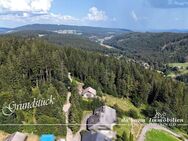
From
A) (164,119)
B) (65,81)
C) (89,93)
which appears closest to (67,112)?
(89,93)

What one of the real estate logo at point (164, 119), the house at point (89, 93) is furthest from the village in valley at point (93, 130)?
the real estate logo at point (164, 119)

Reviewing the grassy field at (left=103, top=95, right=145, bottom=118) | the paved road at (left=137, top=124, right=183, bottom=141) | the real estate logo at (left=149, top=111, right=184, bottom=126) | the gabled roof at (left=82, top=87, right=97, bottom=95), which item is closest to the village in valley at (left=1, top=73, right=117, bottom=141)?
the paved road at (left=137, top=124, right=183, bottom=141)

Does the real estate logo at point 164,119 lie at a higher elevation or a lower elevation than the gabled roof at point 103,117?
lower

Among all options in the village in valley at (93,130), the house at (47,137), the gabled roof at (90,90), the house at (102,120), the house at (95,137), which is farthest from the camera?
the gabled roof at (90,90)

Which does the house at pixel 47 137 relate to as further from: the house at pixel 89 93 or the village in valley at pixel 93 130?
the house at pixel 89 93

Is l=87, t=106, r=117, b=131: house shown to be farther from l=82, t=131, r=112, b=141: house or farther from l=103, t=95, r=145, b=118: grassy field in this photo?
l=103, t=95, r=145, b=118: grassy field

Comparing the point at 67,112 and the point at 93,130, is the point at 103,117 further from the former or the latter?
the point at 67,112

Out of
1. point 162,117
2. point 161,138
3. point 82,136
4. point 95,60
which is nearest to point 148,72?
point 95,60
